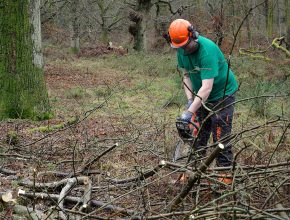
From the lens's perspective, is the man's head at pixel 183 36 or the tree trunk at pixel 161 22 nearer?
the man's head at pixel 183 36

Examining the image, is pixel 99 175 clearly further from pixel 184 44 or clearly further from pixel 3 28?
pixel 3 28

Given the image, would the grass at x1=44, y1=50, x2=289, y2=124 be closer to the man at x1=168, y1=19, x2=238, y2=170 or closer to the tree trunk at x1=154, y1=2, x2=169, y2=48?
the man at x1=168, y1=19, x2=238, y2=170

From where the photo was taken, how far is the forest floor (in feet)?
13.8

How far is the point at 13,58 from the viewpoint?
814 cm

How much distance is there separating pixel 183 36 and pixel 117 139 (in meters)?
2.02

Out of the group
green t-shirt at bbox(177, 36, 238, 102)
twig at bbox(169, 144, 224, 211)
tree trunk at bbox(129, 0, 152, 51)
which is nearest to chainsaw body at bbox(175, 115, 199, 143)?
green t-shirt at bbox(177, 36, 238, 102)

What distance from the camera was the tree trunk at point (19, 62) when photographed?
8.09m

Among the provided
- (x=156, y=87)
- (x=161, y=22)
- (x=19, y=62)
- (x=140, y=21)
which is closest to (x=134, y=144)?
(x=19, y=62)

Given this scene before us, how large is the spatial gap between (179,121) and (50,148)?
2131 mm

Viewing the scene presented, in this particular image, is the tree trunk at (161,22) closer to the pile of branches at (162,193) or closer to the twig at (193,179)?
the pile of branches at (162,193)

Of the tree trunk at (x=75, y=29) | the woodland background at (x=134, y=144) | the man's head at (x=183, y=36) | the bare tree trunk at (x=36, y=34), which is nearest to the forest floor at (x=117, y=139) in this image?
the woodland background at (x=134, y=144)

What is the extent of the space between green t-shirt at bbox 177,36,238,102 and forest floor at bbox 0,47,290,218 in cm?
54

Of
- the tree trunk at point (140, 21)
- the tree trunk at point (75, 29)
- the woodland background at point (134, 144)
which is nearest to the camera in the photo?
the woodland background at point (134, 144)

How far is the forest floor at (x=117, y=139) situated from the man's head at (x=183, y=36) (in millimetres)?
994
